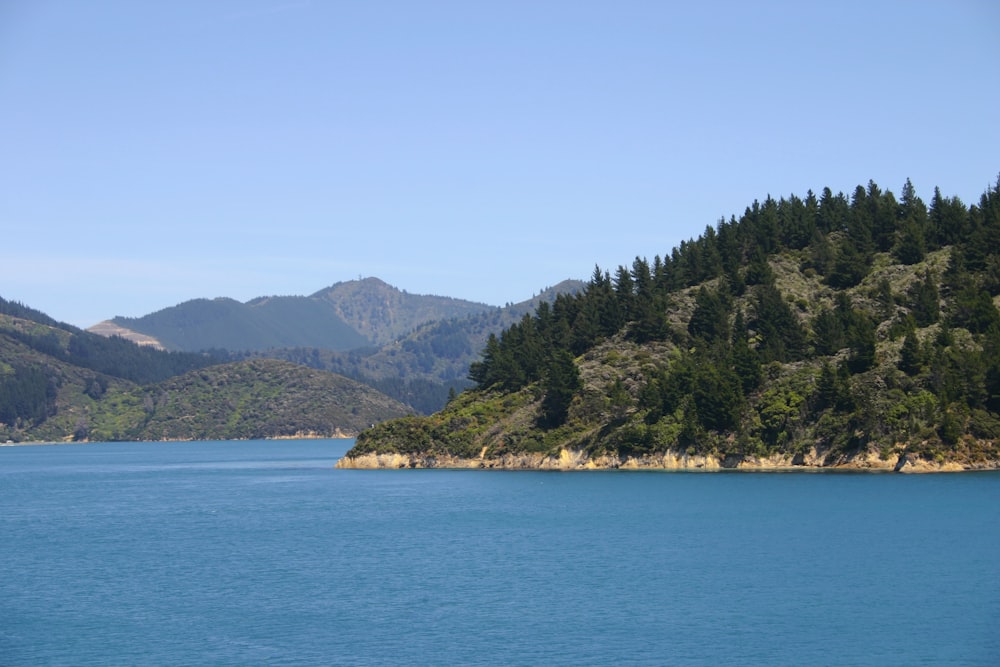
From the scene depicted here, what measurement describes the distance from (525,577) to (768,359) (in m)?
80.9

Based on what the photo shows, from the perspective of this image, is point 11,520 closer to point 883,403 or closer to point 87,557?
point 87,557

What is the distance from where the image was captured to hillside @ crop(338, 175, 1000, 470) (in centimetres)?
11531

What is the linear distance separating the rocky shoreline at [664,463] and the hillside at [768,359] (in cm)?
22

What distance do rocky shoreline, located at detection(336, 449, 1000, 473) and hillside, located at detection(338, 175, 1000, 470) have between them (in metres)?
0.22

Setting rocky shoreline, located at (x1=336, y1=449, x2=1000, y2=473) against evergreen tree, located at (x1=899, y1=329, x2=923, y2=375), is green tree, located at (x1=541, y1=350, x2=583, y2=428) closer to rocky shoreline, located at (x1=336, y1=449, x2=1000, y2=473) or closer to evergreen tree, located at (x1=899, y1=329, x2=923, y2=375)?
rocky shoreline, located at (x1=336, y1=449, x2=1000, y2=473)

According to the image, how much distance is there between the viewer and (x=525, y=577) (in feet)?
200

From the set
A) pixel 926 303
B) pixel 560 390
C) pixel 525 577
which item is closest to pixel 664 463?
pixel 560 390

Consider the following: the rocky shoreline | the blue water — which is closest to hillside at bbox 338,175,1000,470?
the rocky shoreline

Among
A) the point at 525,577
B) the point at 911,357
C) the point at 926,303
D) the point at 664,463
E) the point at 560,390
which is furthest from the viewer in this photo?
the point at 560,390

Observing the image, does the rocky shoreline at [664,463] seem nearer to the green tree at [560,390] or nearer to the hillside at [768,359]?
the hillside at [768,359]

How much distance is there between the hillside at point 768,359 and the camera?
115m

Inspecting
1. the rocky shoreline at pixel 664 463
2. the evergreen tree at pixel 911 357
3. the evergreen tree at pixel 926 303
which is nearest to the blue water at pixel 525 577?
the rocky shoreline at pixel 664 463

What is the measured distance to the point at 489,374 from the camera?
165 meters

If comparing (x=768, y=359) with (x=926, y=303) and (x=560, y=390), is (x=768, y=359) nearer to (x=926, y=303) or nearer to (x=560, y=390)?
(x=926, y=303)
